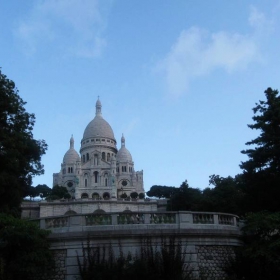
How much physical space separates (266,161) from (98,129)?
394 ft

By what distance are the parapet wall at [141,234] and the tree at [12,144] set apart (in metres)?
6.03

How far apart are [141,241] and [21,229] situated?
471 centimetres

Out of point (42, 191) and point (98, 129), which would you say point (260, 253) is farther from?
point (98, 129)

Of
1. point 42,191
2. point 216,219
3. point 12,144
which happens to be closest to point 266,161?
point 216,219

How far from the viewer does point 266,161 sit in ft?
86.8

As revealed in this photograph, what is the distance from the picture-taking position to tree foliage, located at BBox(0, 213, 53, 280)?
17.5 metres

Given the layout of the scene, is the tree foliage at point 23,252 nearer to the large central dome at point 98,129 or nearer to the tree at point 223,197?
the tree at point 223,197

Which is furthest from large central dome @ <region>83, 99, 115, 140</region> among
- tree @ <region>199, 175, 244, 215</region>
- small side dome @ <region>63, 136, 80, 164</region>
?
tree @ <region>199, 175, 244, 215</region>

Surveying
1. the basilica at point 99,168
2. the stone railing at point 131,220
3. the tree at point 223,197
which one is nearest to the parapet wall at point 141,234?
the stone railing at point 131,220

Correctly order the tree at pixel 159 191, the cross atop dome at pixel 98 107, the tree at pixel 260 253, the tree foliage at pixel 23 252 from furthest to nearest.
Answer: the cross atop dome at pixel 98 107 < the tree at pixel 159 191 < the tree at pixel 260 253 < the tree foliage at pixel 23 252

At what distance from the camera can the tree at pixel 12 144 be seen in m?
24.6

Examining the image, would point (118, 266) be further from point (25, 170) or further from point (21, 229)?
point (25, 170)

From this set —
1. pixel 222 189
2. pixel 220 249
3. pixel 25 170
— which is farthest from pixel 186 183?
pixel 220 249

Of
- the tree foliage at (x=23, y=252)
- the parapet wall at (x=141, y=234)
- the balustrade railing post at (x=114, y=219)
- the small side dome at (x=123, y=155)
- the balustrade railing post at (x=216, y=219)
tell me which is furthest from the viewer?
the small side dome at (x=123, y=155)
